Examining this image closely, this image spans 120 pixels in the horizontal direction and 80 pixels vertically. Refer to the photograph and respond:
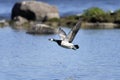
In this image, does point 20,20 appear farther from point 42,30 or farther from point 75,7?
point 75,7

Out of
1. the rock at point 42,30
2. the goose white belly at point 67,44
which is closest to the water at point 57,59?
the goose white belly at point 67,44

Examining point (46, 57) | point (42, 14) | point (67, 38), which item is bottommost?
point (42, 14)

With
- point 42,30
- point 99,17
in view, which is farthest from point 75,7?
point 42,30

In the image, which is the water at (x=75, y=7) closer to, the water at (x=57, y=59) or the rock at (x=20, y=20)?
the rock at (x=20, y=20)

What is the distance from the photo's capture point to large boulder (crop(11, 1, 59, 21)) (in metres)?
43.3

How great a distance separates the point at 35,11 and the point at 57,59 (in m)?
23.1

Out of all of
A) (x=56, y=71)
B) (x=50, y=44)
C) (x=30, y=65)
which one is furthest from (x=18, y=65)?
(x=50, y=44)

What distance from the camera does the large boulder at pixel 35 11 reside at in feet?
142

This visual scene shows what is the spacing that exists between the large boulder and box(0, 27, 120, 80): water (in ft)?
39.2

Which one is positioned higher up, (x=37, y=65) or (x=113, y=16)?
(x=37, y=65)

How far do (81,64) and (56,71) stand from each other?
181 cm

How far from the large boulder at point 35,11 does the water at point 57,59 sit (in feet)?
39.2

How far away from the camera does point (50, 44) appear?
→ 1060 inches

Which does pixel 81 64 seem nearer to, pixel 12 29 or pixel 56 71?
pixel 56 71
